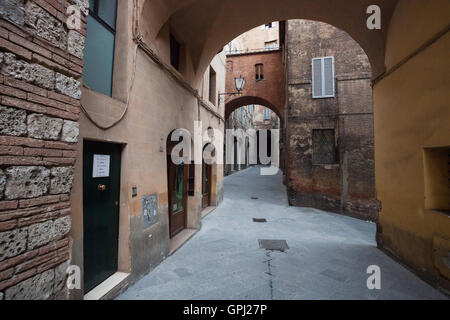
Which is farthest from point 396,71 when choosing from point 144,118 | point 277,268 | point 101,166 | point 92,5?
point 101,166

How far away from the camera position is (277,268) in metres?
3.74

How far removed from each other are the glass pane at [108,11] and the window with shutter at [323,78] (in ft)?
26.5

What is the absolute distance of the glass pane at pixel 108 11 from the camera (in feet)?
9.79

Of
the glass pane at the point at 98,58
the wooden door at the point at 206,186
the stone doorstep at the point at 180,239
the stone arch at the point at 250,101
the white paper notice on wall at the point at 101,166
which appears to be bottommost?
the stone doorstep at the point at 180,239

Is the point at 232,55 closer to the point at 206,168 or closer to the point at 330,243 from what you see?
the point at 206,168

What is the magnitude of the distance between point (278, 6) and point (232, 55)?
9.50 m

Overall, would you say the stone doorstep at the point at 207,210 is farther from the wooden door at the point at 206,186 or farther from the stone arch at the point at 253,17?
the stone arch at the point at 253,17

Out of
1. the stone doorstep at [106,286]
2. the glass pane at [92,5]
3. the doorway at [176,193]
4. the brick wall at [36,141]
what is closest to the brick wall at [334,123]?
the doorway at [176,193]

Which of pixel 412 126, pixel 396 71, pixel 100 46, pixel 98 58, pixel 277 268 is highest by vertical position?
pixel 396 71

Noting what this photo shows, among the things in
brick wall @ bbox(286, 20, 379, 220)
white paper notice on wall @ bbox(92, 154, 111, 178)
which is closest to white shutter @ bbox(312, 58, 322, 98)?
brick wall @ bbox(286, 20, 379, 220)

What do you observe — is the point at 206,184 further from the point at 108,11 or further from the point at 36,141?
the point at 36,141

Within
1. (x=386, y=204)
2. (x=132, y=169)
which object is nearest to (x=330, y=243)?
(x=386, y=204)

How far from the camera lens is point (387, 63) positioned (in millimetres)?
4320

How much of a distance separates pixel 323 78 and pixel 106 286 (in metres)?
9.81
